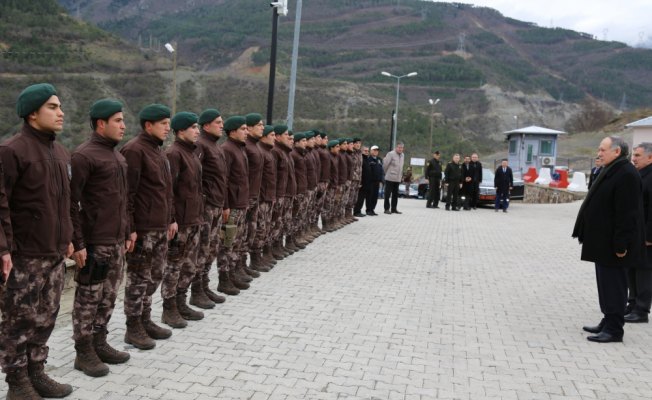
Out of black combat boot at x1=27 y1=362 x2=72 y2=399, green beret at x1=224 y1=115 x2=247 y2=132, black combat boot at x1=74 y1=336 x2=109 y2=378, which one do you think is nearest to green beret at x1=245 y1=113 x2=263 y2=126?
green beret at x1=224 y1=115 x2=247 y2=132

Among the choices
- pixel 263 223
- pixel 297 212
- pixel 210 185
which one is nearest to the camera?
pixel 210 185

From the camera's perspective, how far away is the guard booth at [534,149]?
3369 cm

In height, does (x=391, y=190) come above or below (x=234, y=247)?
above

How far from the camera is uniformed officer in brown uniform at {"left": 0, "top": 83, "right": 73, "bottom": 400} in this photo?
142 inches

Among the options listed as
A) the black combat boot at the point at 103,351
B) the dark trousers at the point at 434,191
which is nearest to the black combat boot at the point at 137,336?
the black combat boot at the point at 103,351

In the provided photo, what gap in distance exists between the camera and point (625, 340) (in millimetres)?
5934

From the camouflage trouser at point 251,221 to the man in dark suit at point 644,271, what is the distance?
14.0 ft

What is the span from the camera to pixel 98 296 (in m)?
4.31

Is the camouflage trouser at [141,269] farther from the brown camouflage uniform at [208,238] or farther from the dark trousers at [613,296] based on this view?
the dark trousers at [613,296]

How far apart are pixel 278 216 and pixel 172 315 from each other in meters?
3.31

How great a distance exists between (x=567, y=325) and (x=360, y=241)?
5.66 m

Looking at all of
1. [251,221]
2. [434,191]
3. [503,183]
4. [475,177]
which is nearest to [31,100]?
[251,221]

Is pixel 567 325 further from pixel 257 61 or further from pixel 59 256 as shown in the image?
pixel 257 61

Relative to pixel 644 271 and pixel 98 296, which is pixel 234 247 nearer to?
pixel 98 296
